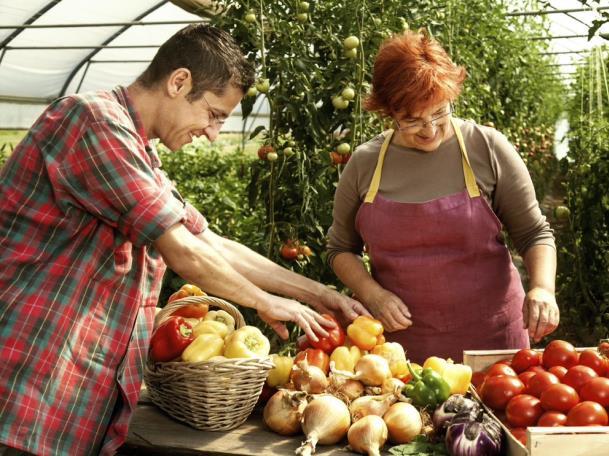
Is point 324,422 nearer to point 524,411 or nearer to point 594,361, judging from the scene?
point 524,411

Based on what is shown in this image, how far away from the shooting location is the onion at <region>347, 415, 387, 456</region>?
1.90 m

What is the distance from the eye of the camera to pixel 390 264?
272 cm

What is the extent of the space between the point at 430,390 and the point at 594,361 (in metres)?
0.44

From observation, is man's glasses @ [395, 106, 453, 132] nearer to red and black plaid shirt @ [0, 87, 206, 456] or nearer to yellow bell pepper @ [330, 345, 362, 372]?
yellow bell pepper @ [330, 345, 362, 372]

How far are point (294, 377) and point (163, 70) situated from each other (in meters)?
0.92

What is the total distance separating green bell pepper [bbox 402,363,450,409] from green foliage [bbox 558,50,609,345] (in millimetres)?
3387

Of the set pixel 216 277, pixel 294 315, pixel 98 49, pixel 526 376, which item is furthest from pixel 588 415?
pixel 98 49

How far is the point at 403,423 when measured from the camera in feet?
6.39

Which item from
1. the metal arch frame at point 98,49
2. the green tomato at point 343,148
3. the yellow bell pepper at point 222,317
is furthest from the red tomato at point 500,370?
the metal arch frame at point 98,49

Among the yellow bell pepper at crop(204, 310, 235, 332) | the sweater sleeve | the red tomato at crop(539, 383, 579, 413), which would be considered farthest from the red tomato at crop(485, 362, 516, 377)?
the yellow bell pepper at crop(204, 310, 235, 332)

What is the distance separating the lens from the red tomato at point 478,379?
217 cm

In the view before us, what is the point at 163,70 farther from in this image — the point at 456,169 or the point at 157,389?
the point at 456,169

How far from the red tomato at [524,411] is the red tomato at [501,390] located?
0.05m

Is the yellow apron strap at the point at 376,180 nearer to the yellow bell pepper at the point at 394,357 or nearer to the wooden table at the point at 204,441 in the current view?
the yellow bell pepper at the point at 394,357
